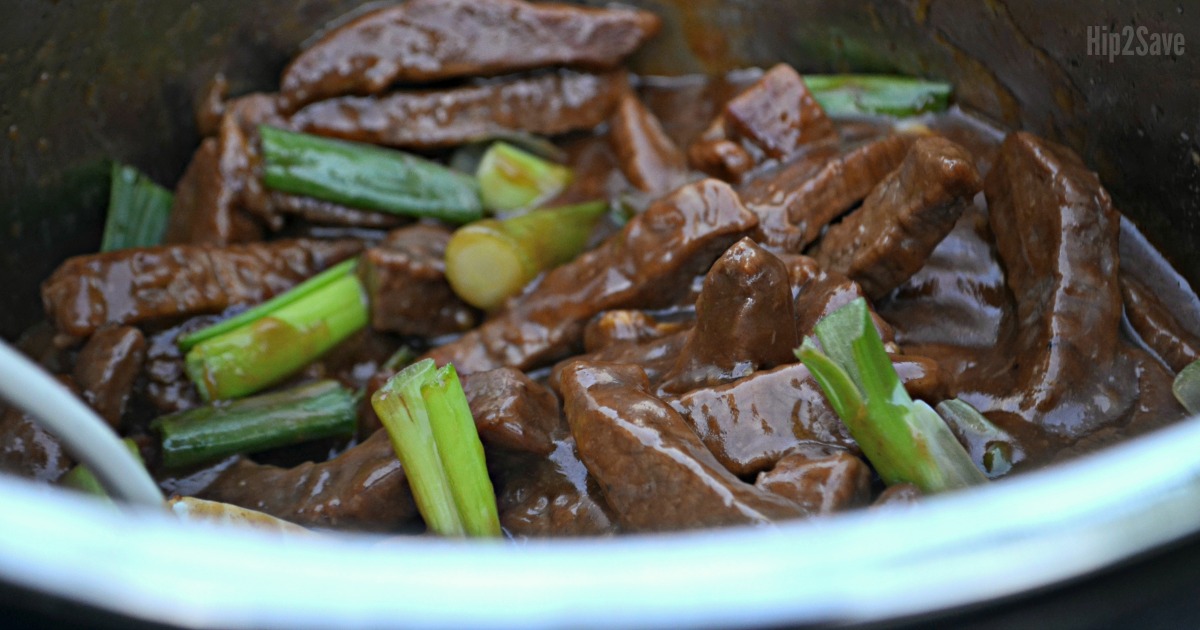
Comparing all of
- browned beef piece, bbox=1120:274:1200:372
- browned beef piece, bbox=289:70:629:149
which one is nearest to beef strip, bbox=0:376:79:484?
browned beef piece, bbox=289:70:629:149

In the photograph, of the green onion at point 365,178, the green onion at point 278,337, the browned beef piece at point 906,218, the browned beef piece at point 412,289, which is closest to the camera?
the browned beef piece at point 906,218

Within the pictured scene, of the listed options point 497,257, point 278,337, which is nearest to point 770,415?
point 497,257

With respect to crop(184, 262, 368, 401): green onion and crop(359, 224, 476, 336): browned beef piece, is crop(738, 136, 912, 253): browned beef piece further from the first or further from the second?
crop(184, 262, 368, 401): green onion

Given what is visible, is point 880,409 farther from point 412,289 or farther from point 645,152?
point 645,152

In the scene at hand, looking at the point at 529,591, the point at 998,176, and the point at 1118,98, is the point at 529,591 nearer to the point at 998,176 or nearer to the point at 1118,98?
the point at 998,176

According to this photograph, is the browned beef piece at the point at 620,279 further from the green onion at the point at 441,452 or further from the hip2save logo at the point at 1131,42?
the hip2save logo at the point at 1131,42

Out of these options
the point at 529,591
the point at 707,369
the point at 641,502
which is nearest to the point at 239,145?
the point at 707,369

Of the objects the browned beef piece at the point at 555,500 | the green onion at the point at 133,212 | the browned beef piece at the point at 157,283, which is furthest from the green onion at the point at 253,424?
the green onion at the point at 133,212

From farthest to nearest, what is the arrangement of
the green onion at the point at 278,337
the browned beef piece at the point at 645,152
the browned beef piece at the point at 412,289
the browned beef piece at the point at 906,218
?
1. the browned beef piece at the point at 645,152
2. the browned beef piece at the point at 412,289
3. the green onion at the point at 278,337
4. the browned beef piece at the point at 906,218
